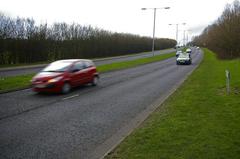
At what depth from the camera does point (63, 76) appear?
12.5 meters

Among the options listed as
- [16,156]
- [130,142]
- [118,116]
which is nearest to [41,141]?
[16,156]

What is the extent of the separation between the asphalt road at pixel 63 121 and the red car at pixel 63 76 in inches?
20.7

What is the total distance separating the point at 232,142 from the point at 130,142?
2.17 m

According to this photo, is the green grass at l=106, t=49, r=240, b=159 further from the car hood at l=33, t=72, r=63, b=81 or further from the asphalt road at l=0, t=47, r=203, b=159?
the car hood at l=33, t=72, r=63, b=81

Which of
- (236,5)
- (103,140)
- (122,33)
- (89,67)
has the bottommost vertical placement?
(103,140)

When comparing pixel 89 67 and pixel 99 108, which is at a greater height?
pixel 89 67

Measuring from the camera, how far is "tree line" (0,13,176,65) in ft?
101

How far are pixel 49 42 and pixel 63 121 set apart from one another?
3175cm

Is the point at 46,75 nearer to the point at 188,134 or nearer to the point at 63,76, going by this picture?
the point at 63,76

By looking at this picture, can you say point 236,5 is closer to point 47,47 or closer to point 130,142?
point 47,47

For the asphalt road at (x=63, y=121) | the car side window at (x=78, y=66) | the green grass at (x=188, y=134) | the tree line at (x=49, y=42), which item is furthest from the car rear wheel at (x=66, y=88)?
→ the tree line at (x=49, y=42)

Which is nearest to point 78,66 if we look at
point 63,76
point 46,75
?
point 63,76

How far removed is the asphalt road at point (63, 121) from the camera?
5.29m

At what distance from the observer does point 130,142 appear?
548cm
